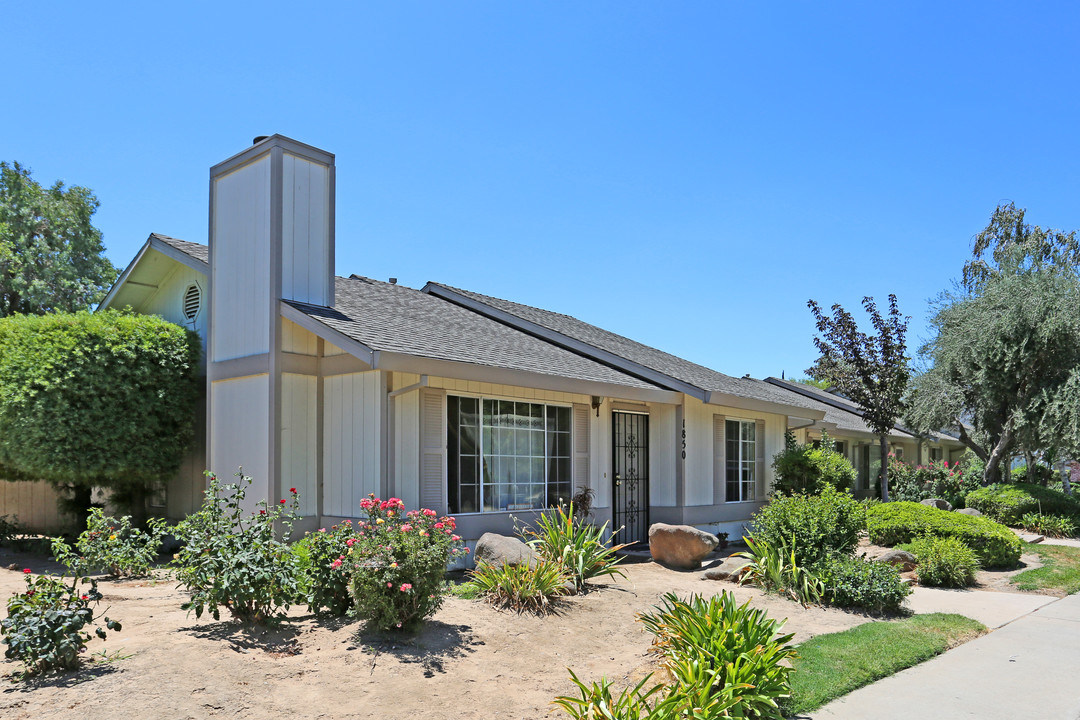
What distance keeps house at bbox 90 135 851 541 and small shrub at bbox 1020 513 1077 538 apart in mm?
8789

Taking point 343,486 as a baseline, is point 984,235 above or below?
above

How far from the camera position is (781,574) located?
9.88 m

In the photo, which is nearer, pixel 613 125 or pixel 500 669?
pixel 500 669

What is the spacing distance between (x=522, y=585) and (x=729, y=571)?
3.93 m

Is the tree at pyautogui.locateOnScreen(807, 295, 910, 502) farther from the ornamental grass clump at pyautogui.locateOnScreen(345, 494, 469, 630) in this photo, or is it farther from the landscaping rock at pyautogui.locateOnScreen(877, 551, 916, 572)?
the ornamental grass clump at pyautogui.locateOnScreen(345, 494, 469, 630)

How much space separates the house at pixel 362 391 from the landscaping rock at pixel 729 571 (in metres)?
2.56

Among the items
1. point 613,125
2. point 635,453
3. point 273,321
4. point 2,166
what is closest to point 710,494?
point 635,453

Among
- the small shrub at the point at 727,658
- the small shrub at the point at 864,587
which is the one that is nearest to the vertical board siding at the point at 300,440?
the small shrub at the point at 727,658

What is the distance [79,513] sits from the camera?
13.0 meters

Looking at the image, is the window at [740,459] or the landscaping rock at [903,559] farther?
the window at [740,459]

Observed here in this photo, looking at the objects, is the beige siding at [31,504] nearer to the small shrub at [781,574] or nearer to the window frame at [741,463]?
the small shrub at [781,574]

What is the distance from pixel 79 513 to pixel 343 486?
5.65 m

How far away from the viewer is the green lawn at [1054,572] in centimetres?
1161

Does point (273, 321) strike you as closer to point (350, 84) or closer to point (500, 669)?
point (350, 84)
